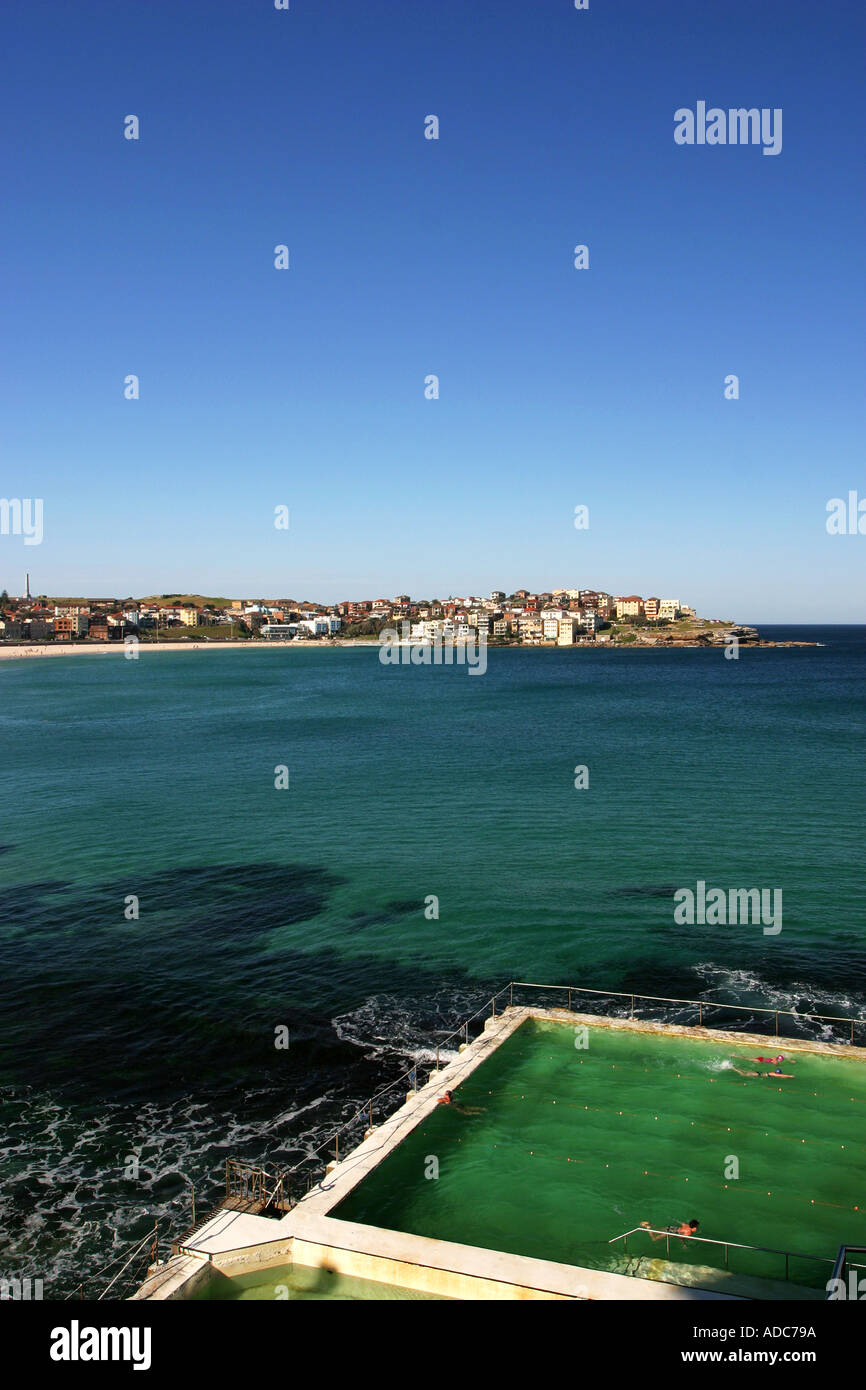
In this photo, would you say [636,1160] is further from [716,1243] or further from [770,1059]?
[770,1059]

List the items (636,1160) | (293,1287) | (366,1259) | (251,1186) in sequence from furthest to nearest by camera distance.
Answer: (251,1186)
(636,1160)
(293,1287)
(366,1259)

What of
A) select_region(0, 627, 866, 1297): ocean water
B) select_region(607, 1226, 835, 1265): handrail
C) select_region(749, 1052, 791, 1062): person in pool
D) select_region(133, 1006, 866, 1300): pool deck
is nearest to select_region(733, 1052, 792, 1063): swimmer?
select_region(749, 1052, 791, 1062): person in pool

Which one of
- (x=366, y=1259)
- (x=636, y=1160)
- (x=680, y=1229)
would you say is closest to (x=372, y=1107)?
(x=636, y=1160)

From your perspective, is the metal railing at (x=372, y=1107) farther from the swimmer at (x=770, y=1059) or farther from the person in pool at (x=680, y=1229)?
the swimmer at (x=770, y=1059)

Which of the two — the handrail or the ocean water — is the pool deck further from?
the ocean water

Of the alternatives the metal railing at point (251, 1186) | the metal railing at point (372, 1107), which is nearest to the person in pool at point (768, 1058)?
the metal railing at point (372, 1107)
